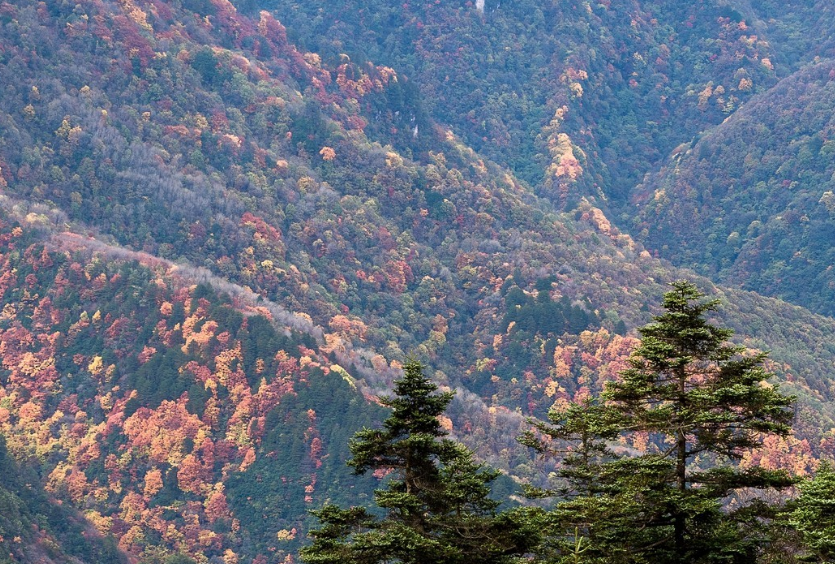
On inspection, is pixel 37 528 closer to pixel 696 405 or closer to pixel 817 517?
pixel 696 405

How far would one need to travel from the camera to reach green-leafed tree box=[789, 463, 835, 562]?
3834 cm

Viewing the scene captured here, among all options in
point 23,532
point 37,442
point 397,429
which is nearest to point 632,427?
point 397,429

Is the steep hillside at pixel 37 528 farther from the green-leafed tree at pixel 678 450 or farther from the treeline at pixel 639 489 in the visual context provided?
the green-leafed tree at pixel 678 450

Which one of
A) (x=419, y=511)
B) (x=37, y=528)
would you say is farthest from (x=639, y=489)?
(x=37, y=528)

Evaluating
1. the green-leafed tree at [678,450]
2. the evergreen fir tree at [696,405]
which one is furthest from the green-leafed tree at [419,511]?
the evergreen fir tree at [696,405]

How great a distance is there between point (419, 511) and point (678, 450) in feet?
34.8

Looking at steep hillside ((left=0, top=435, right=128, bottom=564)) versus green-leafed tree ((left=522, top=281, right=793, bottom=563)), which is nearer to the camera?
green-leafed tree ((left=522, top=281, right=793, bottom=563))

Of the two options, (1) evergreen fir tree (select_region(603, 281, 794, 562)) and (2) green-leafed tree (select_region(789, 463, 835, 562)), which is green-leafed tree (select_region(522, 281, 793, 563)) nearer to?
(1) evergreen fir tree (select_region(603, 281, 794, 562))

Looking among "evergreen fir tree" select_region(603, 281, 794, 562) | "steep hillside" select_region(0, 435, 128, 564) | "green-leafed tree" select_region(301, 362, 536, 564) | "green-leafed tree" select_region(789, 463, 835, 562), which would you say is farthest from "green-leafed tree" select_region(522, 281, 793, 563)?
"steep hillside" select_region(0, 435, 128, 564)

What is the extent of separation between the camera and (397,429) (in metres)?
49.1

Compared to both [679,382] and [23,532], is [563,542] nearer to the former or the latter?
[679,382]

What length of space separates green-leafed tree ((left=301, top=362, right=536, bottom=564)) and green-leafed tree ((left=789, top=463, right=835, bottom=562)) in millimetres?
10158

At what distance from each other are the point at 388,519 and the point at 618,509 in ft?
33.6

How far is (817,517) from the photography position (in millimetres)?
40219
